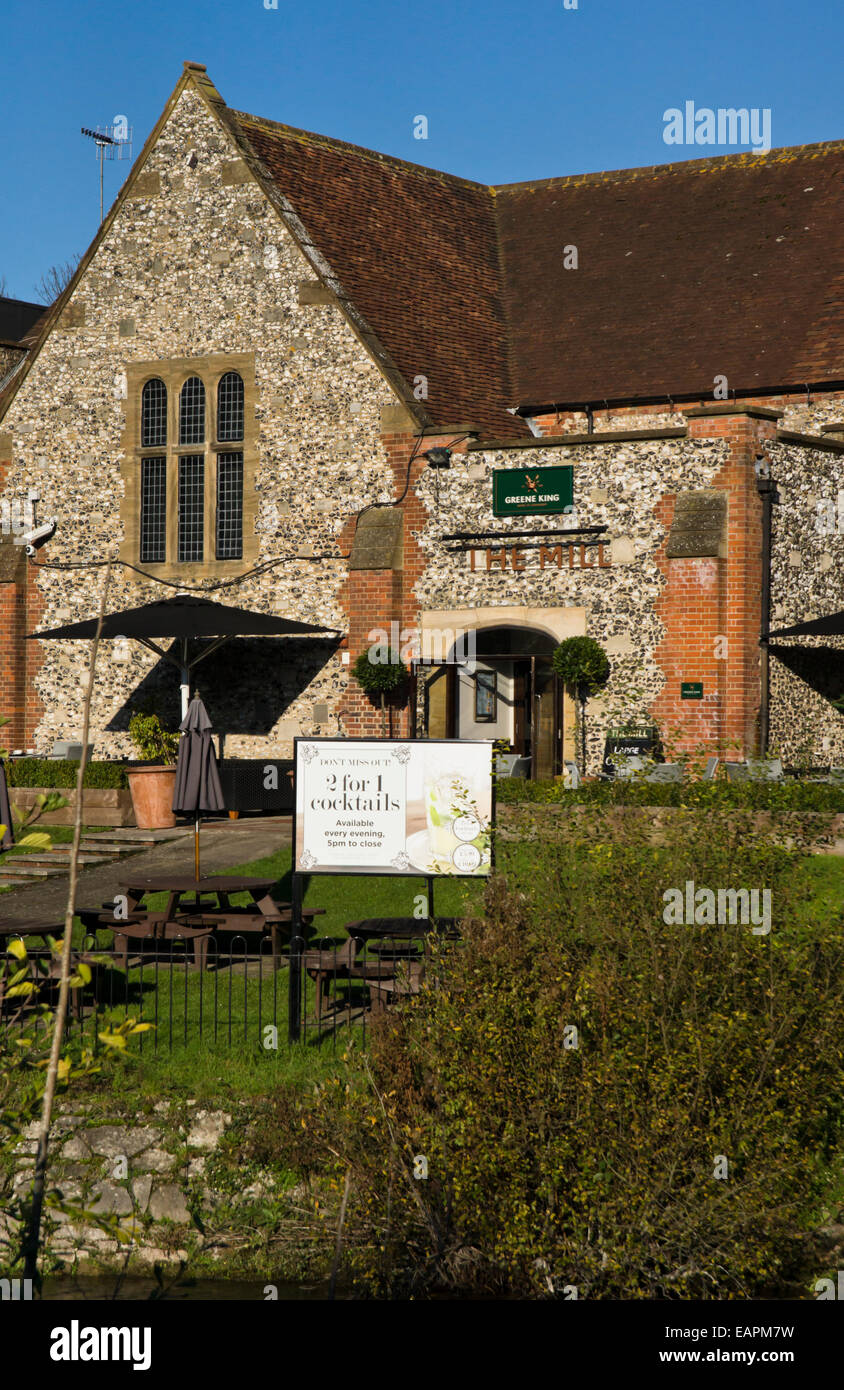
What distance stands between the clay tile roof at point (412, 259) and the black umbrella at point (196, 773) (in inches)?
394

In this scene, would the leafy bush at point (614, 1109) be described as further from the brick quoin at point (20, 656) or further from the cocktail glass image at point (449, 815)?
the brick quoin at point (20, 656)

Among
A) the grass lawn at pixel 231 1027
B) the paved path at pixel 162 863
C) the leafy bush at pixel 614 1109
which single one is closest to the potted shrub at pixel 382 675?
the paved path at pixel 162 863

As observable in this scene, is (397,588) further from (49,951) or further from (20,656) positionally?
(49,951)

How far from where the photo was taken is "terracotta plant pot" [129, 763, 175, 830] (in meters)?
21.5

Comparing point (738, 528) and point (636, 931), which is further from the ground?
point (738, 528)

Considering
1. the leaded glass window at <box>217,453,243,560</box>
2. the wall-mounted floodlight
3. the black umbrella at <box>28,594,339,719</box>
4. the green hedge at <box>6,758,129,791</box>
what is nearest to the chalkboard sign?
the wall-mounted floodlight

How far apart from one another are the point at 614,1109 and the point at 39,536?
20768 mm

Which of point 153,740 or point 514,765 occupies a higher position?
point 153,740

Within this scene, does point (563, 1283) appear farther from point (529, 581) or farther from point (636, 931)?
point (529, 581)

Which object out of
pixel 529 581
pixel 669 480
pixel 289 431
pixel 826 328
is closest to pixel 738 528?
pixel 669 480

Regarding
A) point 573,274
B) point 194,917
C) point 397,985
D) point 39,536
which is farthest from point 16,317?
point 397,985

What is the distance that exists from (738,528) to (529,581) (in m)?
3.34

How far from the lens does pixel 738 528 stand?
2125 cm

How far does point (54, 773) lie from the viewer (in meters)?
22.8
